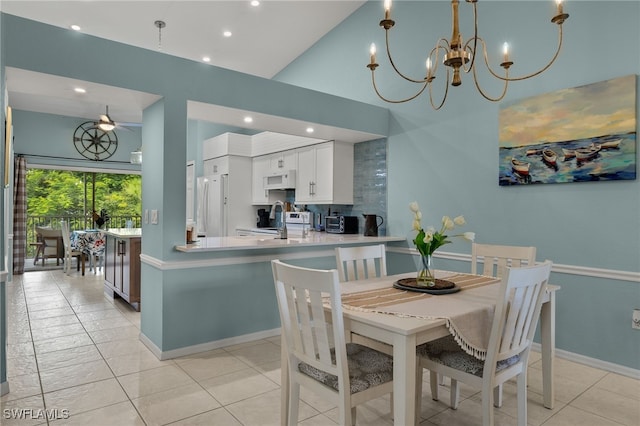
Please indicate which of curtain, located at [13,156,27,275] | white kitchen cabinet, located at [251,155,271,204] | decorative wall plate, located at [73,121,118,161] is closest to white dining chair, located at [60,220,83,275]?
curtain, located at [13,156,27,275]

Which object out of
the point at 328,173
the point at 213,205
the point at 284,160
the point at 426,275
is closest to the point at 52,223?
the point at 213,205

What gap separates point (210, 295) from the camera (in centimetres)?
324

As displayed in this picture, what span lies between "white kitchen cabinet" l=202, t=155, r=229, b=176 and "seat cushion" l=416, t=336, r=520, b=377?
4871 millimetres

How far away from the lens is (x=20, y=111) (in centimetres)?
698

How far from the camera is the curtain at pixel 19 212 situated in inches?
258

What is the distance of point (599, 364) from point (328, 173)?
3344 mm

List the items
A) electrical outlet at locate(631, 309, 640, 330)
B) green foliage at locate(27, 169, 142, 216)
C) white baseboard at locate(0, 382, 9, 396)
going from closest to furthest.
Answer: white baseboard at locate(0, 382, 9, 396), electrical outlet at locate(631, 309, 640, 330), green foliage at locate(27, 169, 142, 216)

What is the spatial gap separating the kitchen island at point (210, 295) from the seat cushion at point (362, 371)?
1616 millimetres

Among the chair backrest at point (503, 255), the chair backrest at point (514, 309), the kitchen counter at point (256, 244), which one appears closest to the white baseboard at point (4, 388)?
the kitchen counter at point (256, 244)

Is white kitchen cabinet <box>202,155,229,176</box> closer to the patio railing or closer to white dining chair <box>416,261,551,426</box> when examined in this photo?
the patio railing

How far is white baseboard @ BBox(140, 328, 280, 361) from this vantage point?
3.04 m

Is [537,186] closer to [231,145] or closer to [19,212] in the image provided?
[231,145]

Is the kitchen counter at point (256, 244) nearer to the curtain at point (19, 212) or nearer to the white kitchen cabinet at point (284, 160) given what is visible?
the white kitchen cabinet at point (284, 160)

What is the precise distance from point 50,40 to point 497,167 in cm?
371
